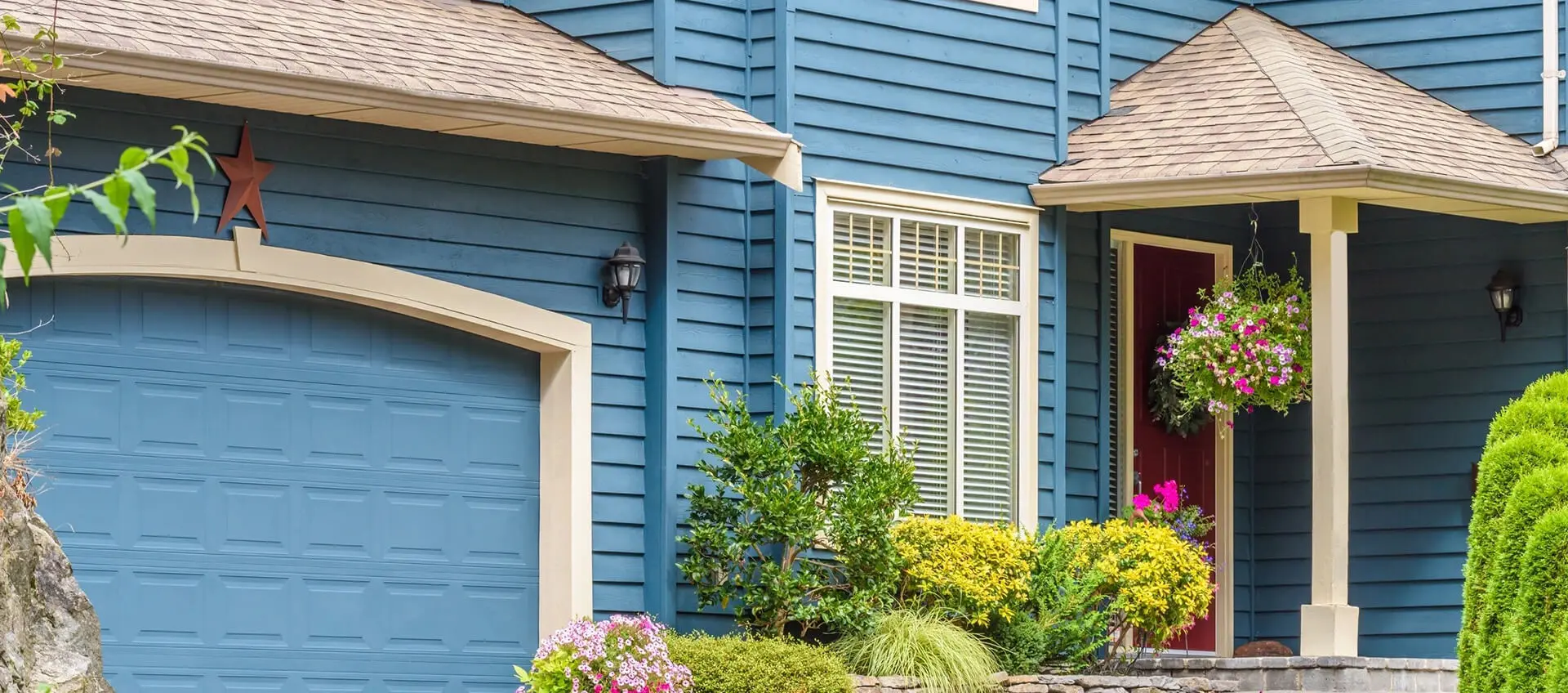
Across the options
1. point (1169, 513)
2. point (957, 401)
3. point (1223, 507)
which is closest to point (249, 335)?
point (957, 401)

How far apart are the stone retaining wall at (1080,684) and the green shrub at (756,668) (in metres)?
0.21

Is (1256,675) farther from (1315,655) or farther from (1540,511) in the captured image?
(1540,511)

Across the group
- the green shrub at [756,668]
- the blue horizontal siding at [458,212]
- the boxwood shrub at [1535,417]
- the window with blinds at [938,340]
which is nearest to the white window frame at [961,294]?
the window with blinds at [938,340]

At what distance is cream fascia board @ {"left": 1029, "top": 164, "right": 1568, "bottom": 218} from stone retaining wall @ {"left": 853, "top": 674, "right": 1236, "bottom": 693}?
2250 mm

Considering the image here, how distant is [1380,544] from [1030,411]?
274 centimetres

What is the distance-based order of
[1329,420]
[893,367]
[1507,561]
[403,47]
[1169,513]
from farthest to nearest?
[1169,513] < [1329,420] < [893,367] < [403,47] < [1507,561]

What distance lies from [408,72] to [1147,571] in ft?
13.0

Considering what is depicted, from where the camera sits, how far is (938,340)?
952cm

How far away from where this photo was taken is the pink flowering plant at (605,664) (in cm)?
755

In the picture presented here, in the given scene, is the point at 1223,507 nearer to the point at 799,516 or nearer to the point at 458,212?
the point at 799,516

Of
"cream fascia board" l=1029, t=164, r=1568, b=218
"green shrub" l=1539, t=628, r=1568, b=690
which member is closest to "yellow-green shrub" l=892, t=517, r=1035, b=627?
"cream fascia board" l=1029, t=164, r=1568, b=218

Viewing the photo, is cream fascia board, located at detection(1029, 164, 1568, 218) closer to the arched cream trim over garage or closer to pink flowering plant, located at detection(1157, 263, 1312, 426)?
pink flowering plant, located at detection(1157, 263, 1312, 426)

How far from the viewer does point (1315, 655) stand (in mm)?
9375

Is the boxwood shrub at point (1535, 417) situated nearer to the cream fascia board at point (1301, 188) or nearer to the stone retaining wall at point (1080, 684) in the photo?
the stone retaining wall at point (1080, 684)
